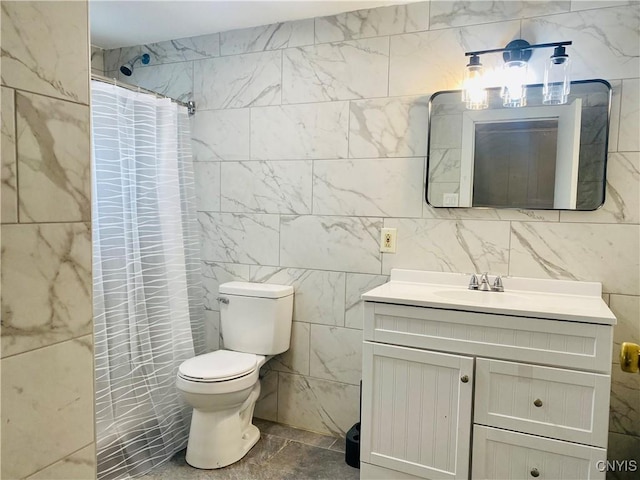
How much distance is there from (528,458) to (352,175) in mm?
1520

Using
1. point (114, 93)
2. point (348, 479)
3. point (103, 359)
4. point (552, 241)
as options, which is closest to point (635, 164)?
point (552, 241)

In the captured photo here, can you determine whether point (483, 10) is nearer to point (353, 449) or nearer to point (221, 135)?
point (221, 135)

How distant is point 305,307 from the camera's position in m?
2.63

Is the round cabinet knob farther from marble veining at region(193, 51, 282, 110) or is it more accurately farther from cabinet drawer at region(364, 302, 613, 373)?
marble veining at region(193, 51, 282, 110)

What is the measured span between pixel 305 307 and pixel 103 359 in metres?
1.06

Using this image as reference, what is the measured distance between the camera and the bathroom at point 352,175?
6.70ft

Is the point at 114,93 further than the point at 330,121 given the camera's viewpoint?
No

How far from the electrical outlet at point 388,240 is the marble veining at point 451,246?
27 mm

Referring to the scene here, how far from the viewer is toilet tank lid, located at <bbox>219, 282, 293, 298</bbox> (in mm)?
2537

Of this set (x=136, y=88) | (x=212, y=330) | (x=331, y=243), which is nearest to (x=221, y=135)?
(x=136, y=88)

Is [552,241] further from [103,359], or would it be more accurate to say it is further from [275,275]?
[103,359]

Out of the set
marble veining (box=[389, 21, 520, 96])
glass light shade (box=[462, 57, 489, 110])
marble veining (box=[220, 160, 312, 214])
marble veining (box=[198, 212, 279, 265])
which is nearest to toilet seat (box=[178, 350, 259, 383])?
Answer: marble veining (box=[198, 212, 279, 265])

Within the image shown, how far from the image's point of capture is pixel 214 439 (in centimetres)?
227

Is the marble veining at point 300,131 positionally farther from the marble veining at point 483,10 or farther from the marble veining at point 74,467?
the marble veining at point 74,467
